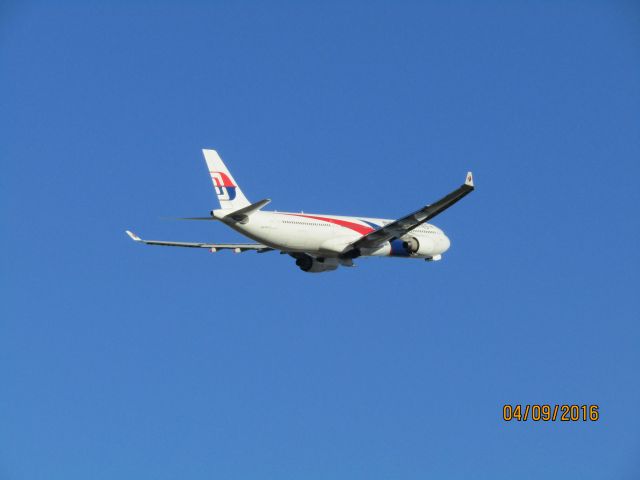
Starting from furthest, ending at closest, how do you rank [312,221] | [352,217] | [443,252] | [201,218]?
[443,252] → [352,217] → [312,221] → [201,218]

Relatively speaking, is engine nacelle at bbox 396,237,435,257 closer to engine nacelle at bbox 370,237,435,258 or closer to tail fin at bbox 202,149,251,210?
engine nacelle at bbox 370,237,435,258

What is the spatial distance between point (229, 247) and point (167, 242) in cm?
420

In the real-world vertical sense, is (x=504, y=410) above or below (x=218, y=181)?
below

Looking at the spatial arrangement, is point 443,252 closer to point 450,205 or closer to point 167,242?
point 450,205

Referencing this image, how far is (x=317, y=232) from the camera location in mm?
67062

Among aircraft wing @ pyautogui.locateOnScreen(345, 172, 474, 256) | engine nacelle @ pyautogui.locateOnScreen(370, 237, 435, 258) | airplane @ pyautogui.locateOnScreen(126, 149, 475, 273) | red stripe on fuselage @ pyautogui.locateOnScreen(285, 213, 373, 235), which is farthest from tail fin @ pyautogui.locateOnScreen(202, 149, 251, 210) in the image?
engine nacelle @ pyautogui.locateOnScreen(370, 237, 435, 258)

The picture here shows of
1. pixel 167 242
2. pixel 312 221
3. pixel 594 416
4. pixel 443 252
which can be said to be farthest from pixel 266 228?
pixel 594 416

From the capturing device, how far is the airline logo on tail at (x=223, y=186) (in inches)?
2510

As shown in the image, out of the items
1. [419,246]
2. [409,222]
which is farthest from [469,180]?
[419,246]

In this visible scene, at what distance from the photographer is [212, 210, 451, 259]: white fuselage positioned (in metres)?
64.2

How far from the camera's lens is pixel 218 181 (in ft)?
210

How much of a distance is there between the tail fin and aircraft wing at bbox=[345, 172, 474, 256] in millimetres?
8083

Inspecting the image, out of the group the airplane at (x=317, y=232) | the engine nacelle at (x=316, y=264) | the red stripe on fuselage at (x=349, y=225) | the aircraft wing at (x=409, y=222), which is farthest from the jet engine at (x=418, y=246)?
the engine nacelle at (x=316, y=264)

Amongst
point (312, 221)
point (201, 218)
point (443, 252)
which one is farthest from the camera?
point (443, 252)
